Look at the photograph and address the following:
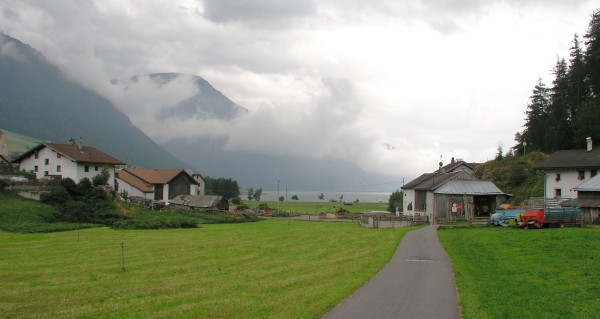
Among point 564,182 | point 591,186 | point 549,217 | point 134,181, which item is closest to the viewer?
point 549,217

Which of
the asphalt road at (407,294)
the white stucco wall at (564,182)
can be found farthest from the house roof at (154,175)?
the asphalt road at (407,294)

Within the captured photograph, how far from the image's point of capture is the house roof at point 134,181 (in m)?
90.2

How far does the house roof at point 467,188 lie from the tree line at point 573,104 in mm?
16241

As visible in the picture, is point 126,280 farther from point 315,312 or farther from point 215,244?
point 215,244

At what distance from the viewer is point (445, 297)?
1574cm

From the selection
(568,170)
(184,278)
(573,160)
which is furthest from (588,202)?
(184,278)

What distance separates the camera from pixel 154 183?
9600 centimetres

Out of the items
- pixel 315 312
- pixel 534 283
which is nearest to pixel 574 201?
pixel 534 283

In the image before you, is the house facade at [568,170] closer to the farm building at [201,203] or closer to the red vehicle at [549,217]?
the red vehicle at [549,217]

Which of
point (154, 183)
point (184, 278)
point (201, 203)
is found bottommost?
point (184, 278)

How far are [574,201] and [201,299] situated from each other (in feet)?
131

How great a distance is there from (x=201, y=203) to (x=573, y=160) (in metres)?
57.8

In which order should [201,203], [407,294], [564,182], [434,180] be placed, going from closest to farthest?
[407,294], [564,182], [434,180], [201,203]

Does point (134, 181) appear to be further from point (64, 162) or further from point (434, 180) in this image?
point (434, 180)
